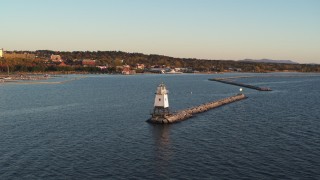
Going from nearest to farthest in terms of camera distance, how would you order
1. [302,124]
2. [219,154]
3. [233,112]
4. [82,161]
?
[82,161], [219,154], [302,124], [233,112]

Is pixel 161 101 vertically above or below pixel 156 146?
above

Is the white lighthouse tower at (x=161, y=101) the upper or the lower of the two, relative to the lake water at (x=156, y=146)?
upper

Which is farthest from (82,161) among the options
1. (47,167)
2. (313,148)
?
(313,148)

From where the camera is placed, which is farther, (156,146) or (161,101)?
(161,101)

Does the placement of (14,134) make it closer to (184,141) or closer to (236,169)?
(184,141)

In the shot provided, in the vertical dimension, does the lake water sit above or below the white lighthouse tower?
below

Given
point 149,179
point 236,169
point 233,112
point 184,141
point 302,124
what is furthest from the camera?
point 233,112

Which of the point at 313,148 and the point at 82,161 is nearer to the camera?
the point at 82,161

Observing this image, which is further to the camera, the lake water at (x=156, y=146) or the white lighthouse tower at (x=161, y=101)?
the white lighthouse tower at (x=161, y=101)

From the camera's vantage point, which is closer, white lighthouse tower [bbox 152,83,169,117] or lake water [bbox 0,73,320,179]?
lake water [bbox 0,73,320,179]
